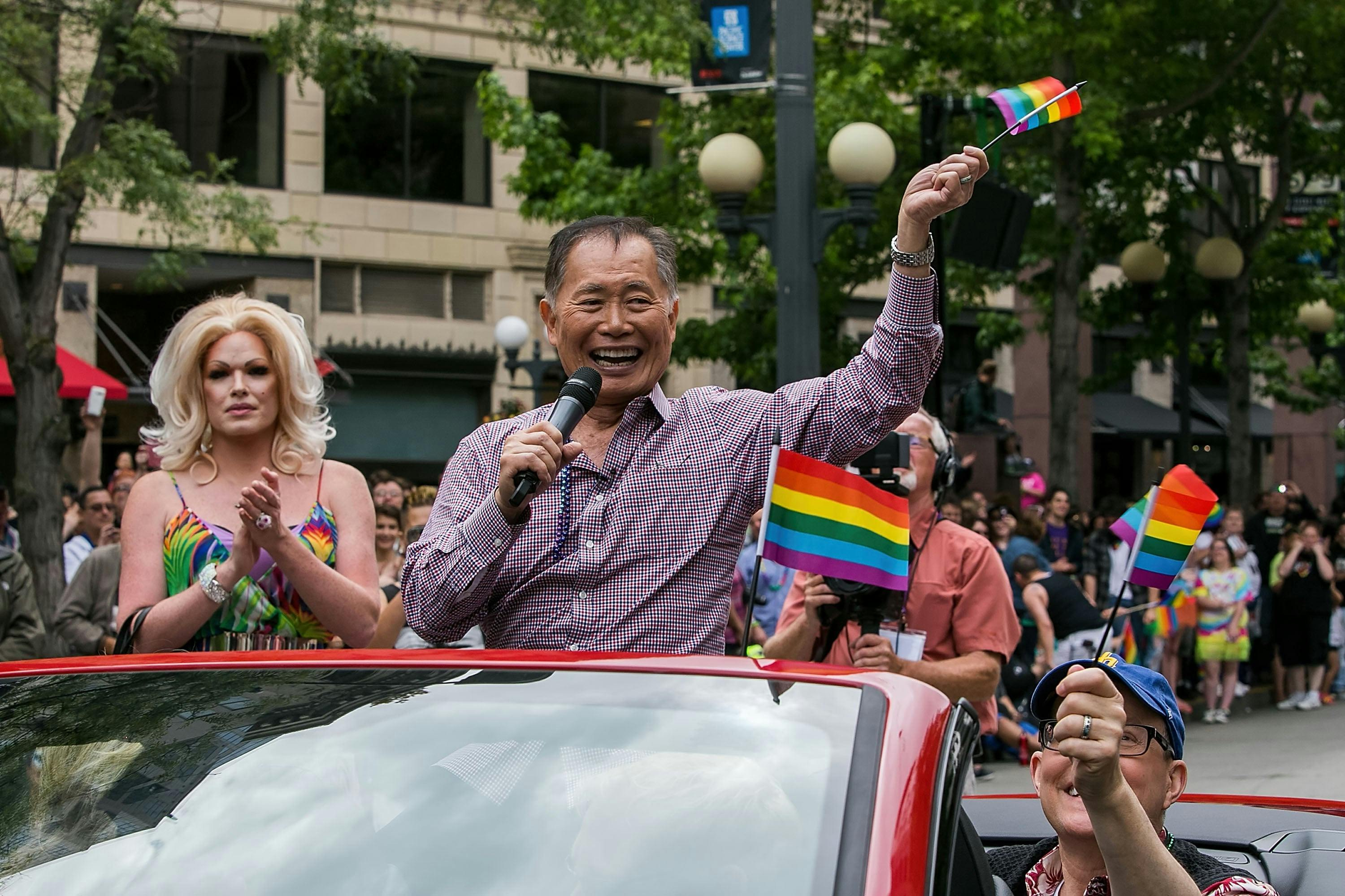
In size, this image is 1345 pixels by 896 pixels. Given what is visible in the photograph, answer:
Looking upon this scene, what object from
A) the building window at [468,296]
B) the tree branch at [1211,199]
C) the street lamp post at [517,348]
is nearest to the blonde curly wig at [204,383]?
the street lamp post at [517,348]

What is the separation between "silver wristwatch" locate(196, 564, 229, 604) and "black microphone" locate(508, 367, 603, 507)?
3.39 ft

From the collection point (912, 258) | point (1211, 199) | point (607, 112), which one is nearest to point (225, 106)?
point (607, 112)

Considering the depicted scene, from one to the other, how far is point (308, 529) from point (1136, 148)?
1598 centimetres

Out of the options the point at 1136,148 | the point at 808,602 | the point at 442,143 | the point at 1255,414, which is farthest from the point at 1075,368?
the point at 1255,414

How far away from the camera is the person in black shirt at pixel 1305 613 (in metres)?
16.5

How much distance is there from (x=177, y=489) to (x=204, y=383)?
28cm

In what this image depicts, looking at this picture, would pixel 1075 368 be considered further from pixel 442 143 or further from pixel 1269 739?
pixel 442 143

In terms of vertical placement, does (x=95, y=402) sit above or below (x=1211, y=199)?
below

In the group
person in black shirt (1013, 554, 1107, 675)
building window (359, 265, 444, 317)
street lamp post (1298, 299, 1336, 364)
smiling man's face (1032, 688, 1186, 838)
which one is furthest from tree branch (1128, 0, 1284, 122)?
smiling man's face (1032, 688, 1186, 838)

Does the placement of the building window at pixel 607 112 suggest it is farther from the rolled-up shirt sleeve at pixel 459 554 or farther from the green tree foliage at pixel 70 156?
the rolled-up shirt sleeve at pixel 459 554

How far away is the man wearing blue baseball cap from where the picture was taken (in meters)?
2.27

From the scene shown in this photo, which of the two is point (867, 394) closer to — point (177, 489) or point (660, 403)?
point (660, 403)

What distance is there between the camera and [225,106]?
20.9m

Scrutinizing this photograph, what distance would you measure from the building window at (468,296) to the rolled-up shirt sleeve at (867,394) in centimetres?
1932
